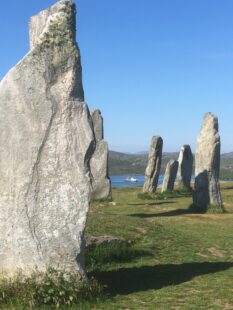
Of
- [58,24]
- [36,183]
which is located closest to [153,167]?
[58,24]

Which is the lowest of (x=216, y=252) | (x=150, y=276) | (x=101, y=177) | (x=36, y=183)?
(x=150, y=276)

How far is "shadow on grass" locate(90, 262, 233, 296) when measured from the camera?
12.0 meters

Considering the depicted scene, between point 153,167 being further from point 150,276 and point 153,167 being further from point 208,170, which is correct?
point 150,276

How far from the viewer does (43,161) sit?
1085cm

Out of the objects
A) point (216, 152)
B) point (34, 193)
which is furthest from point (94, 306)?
point (216, 152)

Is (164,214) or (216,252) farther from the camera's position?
(164,214)

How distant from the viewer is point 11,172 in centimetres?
1076

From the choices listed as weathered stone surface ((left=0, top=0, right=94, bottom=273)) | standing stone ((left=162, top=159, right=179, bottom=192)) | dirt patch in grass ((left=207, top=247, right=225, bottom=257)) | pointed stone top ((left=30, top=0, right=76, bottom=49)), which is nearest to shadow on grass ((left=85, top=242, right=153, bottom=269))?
dirt patch in grass ((left=207, top=247, right=225, bottom=257))

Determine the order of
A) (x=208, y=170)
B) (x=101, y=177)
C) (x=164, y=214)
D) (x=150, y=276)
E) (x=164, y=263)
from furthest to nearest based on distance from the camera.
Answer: (x=101, y=177) → (x=208, y=170) → (x=164, y=214) → (x=164, y=263) → (x=150, y=276)

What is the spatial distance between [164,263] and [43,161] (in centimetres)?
580

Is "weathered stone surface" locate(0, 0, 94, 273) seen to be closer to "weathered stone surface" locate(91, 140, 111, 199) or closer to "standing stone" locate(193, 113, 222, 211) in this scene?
"standing stone" locate(193, 113, 222, 211)

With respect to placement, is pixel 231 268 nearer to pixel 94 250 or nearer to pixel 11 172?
pixel 94 250

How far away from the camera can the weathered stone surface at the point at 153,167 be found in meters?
39.9

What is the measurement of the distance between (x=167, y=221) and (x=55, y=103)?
13.8m
